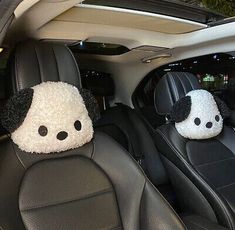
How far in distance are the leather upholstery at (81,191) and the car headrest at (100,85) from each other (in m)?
0.87

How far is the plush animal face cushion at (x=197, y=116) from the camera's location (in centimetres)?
180

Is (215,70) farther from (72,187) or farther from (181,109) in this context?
(72,187)


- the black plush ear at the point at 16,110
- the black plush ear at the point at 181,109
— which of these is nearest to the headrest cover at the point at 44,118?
the black plush ear at the point at 16,110

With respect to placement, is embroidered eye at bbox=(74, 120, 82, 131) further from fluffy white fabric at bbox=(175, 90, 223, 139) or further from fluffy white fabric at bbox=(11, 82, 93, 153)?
fluffy white fabric at bbox=(175, 90, 223, 139)

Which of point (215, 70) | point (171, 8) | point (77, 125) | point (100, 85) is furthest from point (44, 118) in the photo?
point (215, 70)

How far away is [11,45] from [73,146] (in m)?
0.54

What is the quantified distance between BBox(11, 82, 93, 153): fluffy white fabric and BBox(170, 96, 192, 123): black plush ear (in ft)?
2.27

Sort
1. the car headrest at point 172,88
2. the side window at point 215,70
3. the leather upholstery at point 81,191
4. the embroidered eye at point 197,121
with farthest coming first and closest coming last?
the side window at point 215,70 < the car headrest at point 172,88 < the embroidered eye at point 197,121 < the leather upholstery at point 81,191

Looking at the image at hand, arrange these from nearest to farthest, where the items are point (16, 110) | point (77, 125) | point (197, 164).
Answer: point (16, 110), point (77, 125), point (197, 164)

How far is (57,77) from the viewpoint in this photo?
133 cm

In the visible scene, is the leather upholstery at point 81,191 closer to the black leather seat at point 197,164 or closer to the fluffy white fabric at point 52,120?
the fluffy white fabric at point 52,120

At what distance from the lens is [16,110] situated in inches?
46.1

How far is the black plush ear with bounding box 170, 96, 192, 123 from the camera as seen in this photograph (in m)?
1.81

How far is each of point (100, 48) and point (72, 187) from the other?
3.50 ft
